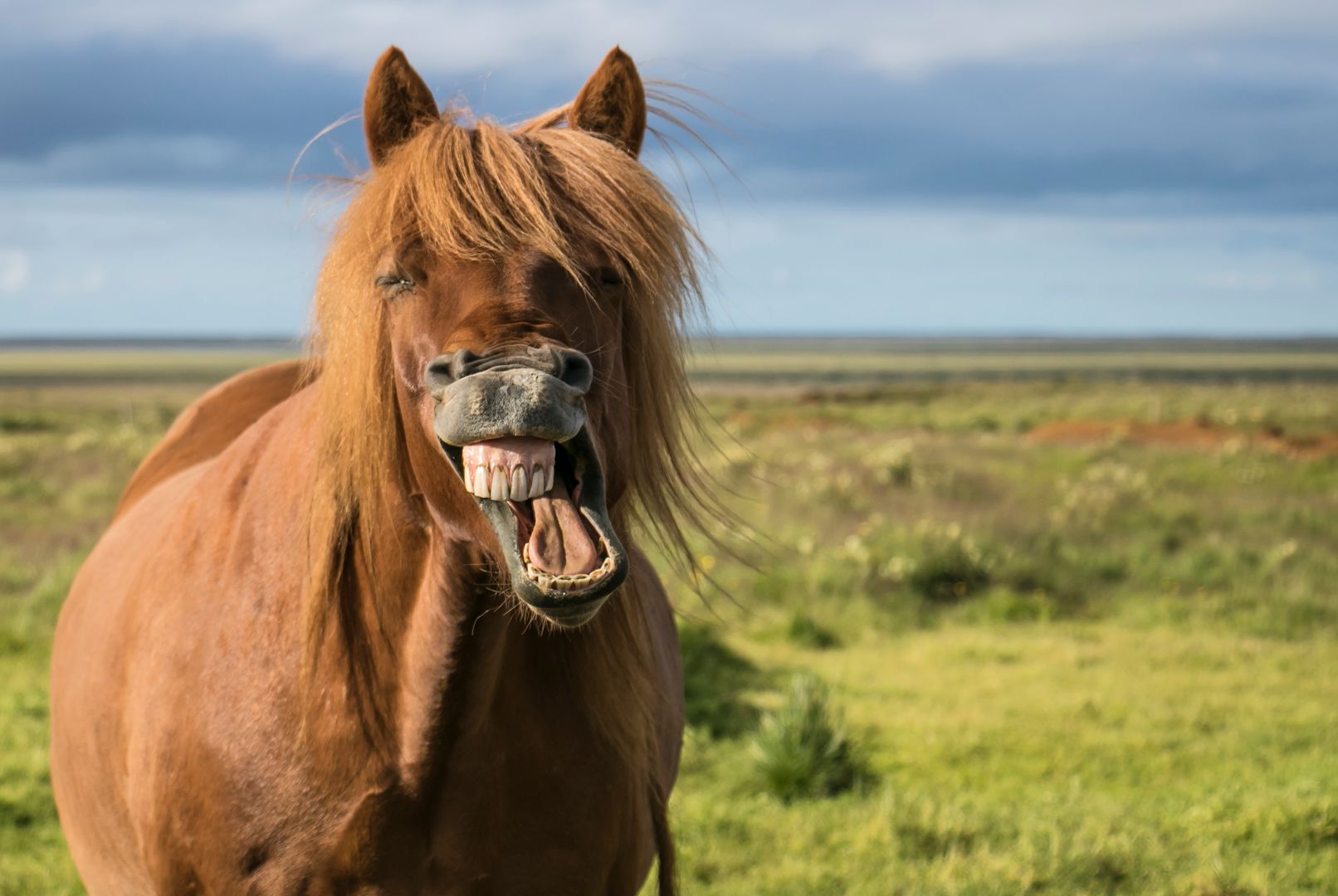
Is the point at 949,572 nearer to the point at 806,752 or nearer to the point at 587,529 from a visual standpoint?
the point at 806,752

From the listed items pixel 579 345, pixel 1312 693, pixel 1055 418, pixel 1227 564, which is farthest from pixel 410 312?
pixel 1055 418

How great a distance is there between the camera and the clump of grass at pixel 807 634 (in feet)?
31.7

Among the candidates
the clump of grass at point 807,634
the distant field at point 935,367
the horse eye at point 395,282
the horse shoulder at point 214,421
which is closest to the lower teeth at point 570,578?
the horse eye at point 395,282

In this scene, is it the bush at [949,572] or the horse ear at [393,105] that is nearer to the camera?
the horse ear at [393,105]

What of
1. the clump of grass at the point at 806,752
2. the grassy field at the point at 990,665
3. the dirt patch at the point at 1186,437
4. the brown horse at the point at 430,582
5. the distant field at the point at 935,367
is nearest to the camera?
the brown horse at the point at 430,582

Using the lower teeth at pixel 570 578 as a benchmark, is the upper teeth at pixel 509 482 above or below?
above

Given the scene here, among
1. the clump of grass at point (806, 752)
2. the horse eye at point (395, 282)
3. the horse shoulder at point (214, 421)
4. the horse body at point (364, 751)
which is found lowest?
the clump of grass at point (806, 752)

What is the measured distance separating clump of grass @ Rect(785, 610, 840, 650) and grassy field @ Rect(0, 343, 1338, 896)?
0.02 metres

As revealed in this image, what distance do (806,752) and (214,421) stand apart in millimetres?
3545

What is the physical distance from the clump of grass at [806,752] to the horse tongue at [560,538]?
4740mm

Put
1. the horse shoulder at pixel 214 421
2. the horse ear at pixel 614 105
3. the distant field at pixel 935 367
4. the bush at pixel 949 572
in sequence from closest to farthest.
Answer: the horse ear at pixel 614 105
the horse shoulder at pixel 214 421
the bush at pixel 949 572
the distant field at pixel 935 367

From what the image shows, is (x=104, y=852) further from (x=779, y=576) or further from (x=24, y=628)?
(x=779, y=576)

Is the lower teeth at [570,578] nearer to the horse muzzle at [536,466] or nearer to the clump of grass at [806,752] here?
the horse muzzle at [536,466]

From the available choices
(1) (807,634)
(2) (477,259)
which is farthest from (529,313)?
(1) (807,634)
